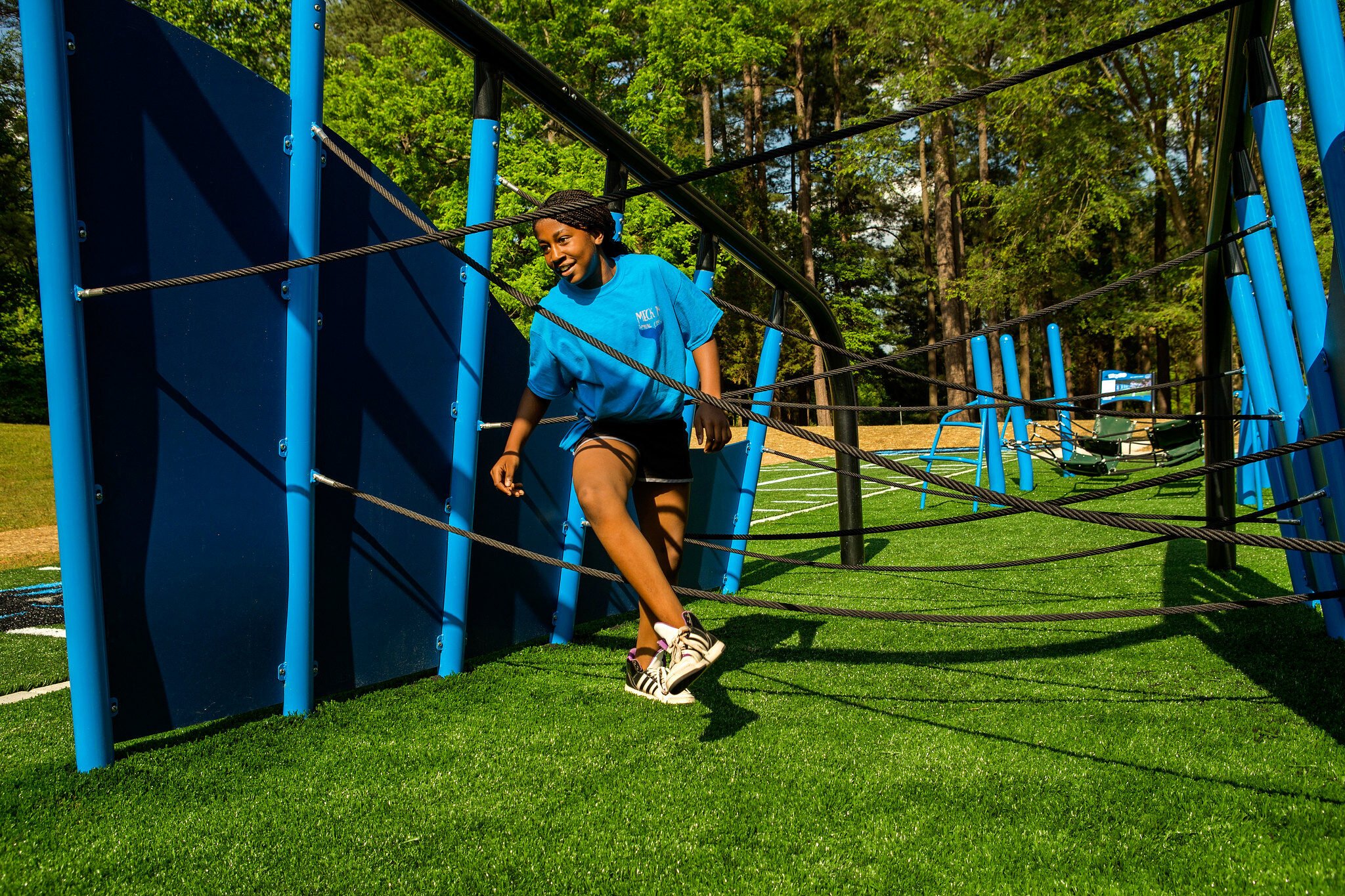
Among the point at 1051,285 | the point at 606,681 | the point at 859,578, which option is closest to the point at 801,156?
the point at 1051,285

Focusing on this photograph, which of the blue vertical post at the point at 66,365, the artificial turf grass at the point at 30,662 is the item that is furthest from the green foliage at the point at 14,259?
the blue vertical post at the point at 66,365

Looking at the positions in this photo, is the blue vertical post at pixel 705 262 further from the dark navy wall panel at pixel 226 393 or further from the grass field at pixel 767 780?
the grass field at pixel 767 780

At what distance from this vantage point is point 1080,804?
7.61 feet

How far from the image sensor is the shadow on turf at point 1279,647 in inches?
119

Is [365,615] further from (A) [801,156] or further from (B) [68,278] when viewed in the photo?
(A) [801,156]

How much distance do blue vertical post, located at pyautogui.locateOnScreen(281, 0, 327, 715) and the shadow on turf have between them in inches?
124

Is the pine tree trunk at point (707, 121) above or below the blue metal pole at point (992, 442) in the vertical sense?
above

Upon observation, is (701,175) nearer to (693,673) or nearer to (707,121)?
(693,673)

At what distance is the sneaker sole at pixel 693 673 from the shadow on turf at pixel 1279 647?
175 centimetres

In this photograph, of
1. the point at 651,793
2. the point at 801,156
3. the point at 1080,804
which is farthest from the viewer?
the point at 801,156

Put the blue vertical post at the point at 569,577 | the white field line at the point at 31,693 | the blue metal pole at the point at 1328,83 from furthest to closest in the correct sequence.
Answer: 1. the blue vertical post at the point at 569,577
2. the white field line at the point at 31,693
3. the blue metal pole at the point at 1328,83

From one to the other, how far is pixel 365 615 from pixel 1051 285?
25934 mm

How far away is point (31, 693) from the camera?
13.2 feet

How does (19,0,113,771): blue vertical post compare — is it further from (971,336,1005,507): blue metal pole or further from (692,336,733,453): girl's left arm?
(971,336,1005,507): blue metal pole
